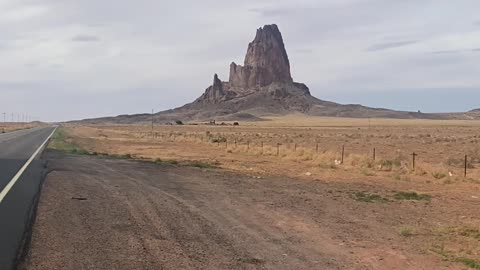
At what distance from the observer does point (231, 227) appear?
1020 centimetres

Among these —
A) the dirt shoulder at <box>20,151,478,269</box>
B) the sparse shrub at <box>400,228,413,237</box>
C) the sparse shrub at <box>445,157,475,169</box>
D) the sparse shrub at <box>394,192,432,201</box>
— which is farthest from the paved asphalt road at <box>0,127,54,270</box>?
the sparse shrub at <box>445,157,475,169</box>

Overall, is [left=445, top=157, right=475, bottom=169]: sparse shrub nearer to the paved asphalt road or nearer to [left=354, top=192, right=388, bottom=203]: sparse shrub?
[left=354, top=192, right=388, bottom=203]: sparse shrub

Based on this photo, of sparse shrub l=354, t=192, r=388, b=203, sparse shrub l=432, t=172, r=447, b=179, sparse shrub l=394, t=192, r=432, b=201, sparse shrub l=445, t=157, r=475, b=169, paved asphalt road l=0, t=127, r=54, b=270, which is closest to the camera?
paved asphalt road l=0, t=127, r=54, b=270

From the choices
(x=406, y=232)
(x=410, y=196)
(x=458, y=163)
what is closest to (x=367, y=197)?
(x=410, y=196)

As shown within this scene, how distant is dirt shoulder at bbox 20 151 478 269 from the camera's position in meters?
7.87

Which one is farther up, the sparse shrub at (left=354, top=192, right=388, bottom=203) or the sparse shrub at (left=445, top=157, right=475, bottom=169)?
the sparse shrub at (left=354, top=192, right=388, bottom=203)

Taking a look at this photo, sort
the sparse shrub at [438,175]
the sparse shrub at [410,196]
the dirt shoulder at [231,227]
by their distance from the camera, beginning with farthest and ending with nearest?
1. the sparse shrub at [438,175]
2. the sparse shrub at [410,196]
3. the dirt shoulder at [231,227]

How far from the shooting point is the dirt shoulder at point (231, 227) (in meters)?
7.87

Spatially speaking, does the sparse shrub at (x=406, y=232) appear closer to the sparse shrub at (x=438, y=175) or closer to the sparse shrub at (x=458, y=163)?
the sparse shrub at (x=438, y=175)

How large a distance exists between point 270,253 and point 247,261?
59 centimetres

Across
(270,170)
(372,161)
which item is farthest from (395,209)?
(372,161)

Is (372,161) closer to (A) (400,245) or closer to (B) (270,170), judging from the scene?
(B) (270,170)

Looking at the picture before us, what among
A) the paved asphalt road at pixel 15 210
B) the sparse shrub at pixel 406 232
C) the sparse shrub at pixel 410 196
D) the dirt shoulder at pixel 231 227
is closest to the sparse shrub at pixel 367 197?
the dirt shoulder at pixel 231 227

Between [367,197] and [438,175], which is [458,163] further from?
[367,197]
